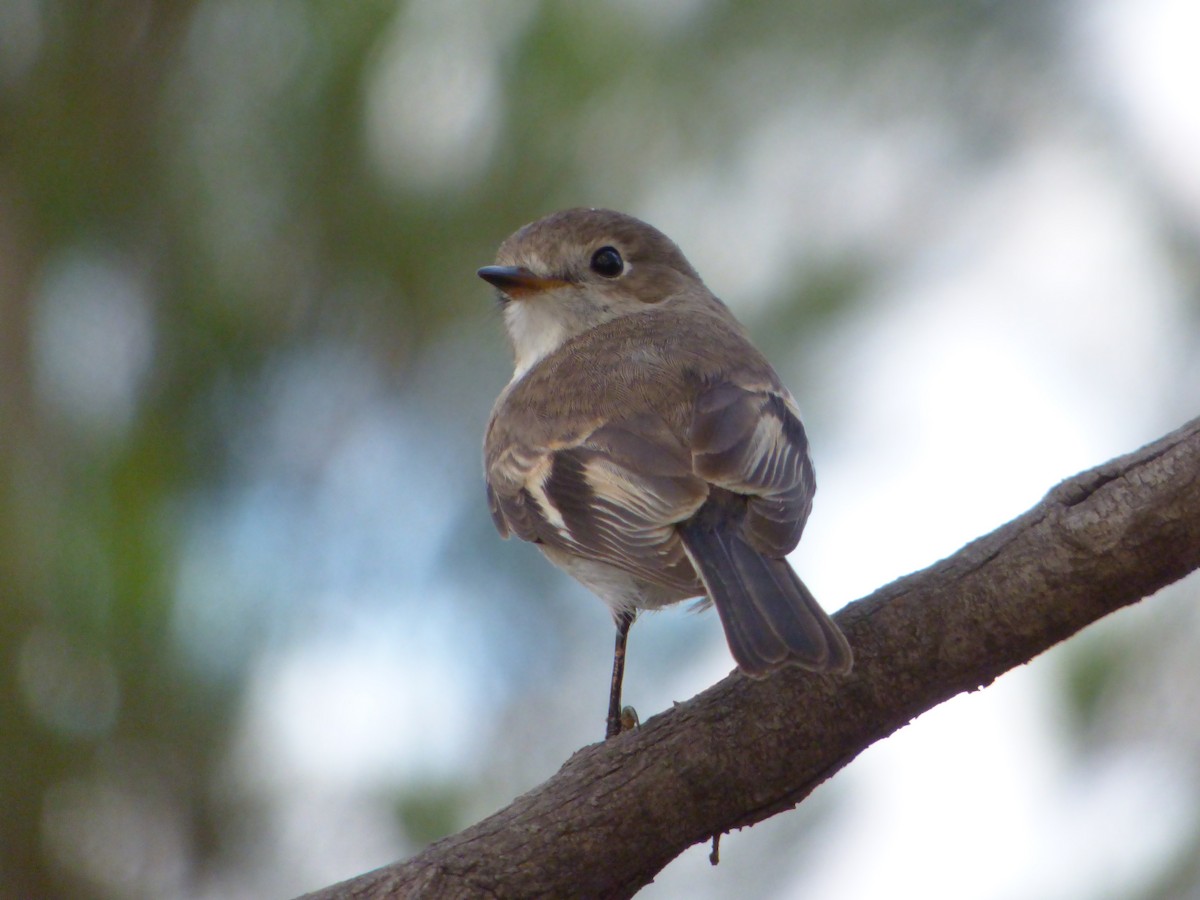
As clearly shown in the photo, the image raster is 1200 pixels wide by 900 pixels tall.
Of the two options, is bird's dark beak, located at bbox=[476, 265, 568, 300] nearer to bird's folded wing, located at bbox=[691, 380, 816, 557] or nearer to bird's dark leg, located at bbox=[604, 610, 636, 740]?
bird's folded wing, located at bbox=[691, 380, 816, 557]

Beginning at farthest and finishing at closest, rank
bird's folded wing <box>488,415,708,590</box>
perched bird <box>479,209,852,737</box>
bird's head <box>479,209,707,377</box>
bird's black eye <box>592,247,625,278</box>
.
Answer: bird's black eye <box>592,247,625,278</box>, bird's head <box>479,209,707,377</box>, bird's folded wing <box>488,415,708,590</box>, perched bird <box>479,209,852,737</box>

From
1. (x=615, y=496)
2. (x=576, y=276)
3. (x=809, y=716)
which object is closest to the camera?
(x=809, y=716)

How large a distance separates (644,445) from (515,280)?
95 centimetres

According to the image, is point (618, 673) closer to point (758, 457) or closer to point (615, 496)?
point (615, 496)

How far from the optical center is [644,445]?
302cm

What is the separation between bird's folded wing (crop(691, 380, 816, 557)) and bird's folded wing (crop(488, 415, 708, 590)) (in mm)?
63

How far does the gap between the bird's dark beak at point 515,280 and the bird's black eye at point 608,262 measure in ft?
0.50

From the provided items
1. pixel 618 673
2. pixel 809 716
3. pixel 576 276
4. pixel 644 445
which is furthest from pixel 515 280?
pixel 809 716

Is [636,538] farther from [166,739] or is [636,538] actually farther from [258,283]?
[258,283]

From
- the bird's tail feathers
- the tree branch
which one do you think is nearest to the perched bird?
the bird's tail feathers

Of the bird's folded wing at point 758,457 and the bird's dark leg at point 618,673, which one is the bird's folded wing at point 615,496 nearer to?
the bird's folded wing at point 758,457

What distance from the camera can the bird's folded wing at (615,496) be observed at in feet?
9.05

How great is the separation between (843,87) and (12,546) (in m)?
2.74

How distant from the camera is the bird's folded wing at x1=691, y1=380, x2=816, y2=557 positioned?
2.77 m
